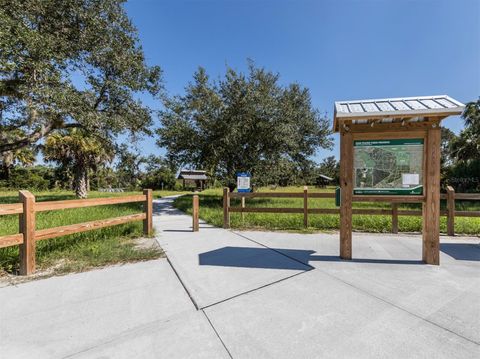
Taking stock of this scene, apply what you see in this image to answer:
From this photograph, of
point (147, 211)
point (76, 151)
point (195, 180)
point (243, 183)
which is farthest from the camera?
point (195, 180)

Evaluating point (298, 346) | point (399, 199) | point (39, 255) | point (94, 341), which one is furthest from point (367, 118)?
point (39, 255)

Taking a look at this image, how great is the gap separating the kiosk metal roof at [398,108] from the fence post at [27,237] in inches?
204

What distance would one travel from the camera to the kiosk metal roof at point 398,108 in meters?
3.70

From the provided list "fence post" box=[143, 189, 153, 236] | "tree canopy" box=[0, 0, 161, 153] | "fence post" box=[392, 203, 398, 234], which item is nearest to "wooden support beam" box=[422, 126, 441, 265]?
"fence post" box=[392, 203, 398, 234]

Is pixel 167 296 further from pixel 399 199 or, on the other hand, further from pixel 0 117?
pixel 0 117

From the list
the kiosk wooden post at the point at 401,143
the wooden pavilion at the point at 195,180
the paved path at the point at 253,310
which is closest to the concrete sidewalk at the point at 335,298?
the paved path at the point at 253,310

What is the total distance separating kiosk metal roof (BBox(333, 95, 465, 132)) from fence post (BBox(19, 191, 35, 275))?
519cm

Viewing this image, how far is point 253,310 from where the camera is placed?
8.64ft

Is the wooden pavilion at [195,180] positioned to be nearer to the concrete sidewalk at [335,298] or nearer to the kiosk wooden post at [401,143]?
the concrete sidewalk at [335,298]

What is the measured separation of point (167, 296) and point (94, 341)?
927mm

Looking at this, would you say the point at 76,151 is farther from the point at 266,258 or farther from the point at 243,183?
the point at 266,258

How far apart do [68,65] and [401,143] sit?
38.8 ft

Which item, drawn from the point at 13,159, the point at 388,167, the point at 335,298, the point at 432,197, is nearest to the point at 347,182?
the point at 388,167

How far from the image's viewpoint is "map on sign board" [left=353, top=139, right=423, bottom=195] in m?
4.12
